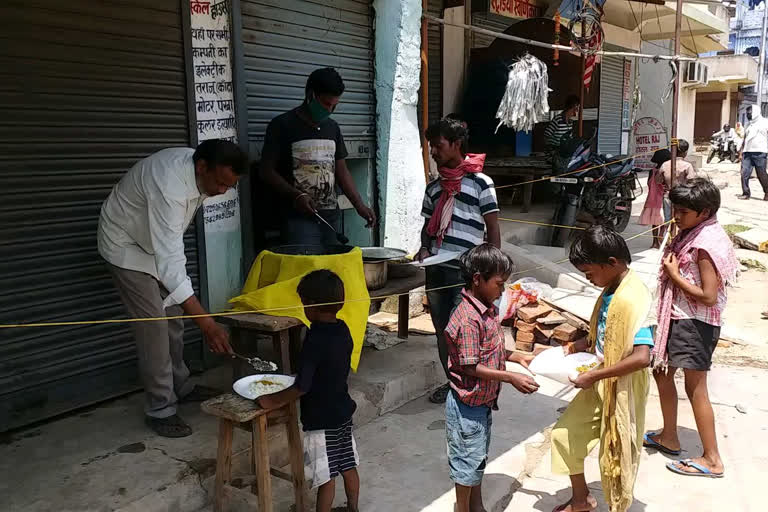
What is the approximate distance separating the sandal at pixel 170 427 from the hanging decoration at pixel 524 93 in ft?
19.4

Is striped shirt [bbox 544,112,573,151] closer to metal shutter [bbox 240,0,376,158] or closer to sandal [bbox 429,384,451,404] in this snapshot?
metal shutter [bbox 240,0,376,158]

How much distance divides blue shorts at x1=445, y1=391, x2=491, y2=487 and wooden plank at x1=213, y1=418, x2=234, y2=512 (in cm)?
99

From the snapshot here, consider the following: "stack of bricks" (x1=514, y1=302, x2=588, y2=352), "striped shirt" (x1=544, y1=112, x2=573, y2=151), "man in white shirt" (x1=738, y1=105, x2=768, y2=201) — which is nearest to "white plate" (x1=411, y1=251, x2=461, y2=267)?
"stack of bricks" (x1=514, y1=302, x2=588, y2=352)

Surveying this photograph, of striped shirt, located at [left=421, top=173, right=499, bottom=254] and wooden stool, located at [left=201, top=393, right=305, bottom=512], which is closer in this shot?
wooden stool, located at [left=201, top=393, right=305, bottom=512]

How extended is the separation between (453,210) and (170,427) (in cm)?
201

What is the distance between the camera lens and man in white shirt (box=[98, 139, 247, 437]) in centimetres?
311

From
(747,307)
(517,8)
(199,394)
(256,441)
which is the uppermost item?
(517,8)

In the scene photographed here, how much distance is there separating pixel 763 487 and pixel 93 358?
12.5 ft

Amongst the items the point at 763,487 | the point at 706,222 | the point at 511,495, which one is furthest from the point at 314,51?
the point at 763,487

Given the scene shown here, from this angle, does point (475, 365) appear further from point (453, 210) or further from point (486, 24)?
point (486, 24)

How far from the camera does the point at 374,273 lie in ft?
13.9

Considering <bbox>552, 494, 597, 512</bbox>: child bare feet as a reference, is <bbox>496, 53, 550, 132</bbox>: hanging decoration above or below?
above

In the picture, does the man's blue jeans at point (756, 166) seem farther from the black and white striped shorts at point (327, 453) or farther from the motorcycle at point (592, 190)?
the black and white striped shorts at point (327, 453)

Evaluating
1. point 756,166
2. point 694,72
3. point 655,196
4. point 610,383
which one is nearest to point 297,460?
point 610,383
